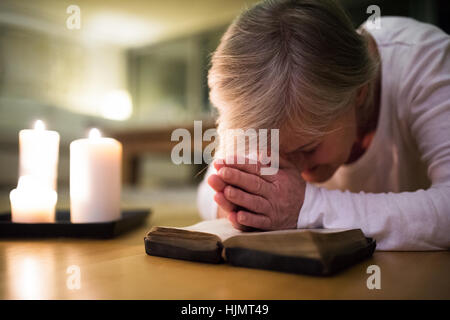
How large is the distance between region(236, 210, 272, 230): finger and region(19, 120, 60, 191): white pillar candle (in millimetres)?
373

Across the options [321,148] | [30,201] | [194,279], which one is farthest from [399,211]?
[30,201]

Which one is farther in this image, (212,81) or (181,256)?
(212,81)

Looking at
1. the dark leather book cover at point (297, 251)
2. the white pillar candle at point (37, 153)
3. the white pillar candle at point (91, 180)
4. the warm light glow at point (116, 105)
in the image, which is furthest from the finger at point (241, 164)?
the warm light glow at point (116, 105)

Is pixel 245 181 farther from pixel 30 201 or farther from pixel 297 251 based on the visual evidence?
pixel 30 201

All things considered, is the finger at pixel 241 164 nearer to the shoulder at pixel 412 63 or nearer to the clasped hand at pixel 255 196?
the clasped hand at pixel 255 196

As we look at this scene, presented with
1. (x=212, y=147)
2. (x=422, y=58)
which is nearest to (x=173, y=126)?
(x=212, y=147)

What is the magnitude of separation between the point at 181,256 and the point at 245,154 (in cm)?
23

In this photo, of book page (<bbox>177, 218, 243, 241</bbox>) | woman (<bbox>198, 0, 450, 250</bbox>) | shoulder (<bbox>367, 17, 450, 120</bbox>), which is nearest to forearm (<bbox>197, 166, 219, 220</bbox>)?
woman (<bbox>198, 0, 450, 250</bbox>)

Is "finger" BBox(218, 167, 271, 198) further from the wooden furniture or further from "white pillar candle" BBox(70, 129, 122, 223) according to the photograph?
the wooden furniture

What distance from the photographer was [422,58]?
692mm

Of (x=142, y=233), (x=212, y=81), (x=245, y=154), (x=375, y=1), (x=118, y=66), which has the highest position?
(x=375, y=1)

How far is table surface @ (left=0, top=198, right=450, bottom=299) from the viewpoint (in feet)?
1.07

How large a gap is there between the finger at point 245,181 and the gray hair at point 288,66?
0.10m
